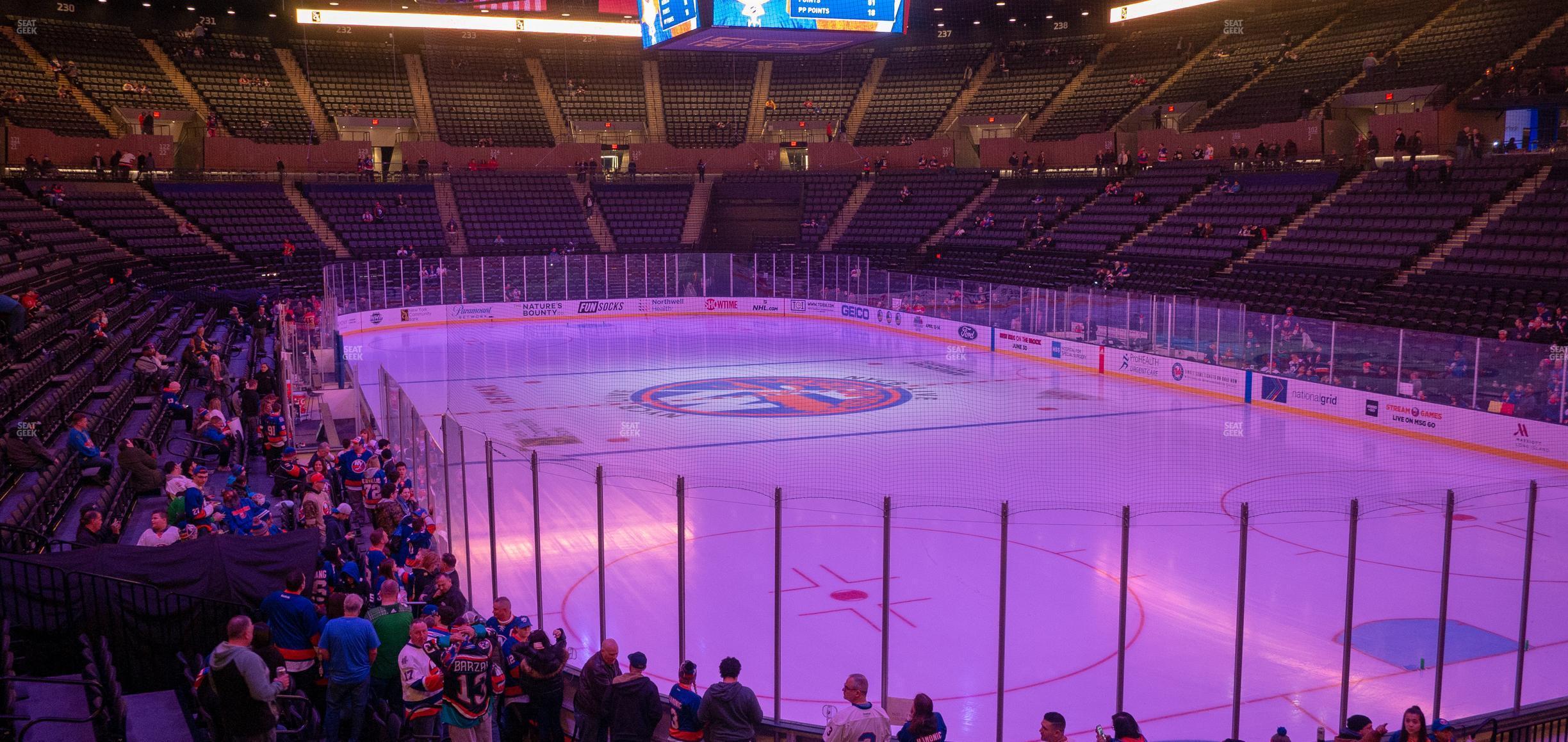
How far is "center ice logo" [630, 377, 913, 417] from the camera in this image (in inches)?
934

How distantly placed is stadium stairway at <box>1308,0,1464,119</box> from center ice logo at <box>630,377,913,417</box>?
71.2ft

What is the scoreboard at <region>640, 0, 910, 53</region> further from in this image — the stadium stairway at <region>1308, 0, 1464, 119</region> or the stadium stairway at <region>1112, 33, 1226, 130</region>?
the stadium stairway at <region>1112, 33, 1226, 130</region>

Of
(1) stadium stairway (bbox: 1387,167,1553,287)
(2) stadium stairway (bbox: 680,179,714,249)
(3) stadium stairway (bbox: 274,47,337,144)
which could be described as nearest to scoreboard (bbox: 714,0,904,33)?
(1) stadium stairway (bbox: 1387,167,1553,287)

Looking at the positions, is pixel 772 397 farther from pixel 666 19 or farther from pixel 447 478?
pixel 447 478

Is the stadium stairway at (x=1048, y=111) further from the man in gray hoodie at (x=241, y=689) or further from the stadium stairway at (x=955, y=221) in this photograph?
the man in gray hoodie at (x=241, y=689)

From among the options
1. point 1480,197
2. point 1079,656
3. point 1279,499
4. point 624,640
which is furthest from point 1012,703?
point 1480,197

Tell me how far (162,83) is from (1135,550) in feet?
148

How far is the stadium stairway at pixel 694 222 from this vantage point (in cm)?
4812

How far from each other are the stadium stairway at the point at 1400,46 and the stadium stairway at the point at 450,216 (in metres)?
30.4

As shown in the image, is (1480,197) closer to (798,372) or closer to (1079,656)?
(798,372)

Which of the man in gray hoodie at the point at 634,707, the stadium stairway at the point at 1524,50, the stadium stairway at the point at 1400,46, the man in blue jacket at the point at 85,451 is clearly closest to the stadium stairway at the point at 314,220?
the man in blue jacket at the point at 85,451

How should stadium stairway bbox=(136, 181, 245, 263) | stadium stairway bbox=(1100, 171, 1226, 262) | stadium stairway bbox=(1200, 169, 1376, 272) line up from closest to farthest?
1. stadium stairway bbox=(1200, 169, 1376, 272)
2. stadium stairway bbox=(1100, 171, 1226, 262)
3. stadium stairway bbox=(136, 181, 245, 263)

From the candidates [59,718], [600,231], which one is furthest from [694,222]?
[59,718]

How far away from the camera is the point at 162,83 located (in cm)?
4628
